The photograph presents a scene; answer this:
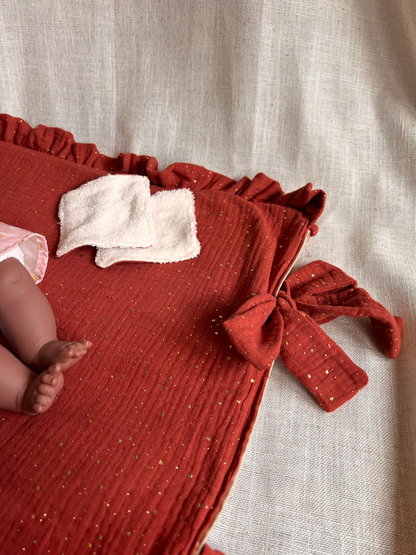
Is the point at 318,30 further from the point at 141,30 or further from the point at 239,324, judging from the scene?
the point at 239,324

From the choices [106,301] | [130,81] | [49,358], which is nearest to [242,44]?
[130,81]

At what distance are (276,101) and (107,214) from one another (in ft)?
1.72

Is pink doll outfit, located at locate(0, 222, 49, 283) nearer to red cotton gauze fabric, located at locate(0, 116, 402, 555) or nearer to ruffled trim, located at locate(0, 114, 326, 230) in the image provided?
red cotton gauze fabric, located at locate(0, 116, 402, 555)

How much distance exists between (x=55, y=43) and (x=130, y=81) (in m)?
0.22

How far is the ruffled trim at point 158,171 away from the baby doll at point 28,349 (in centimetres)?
50

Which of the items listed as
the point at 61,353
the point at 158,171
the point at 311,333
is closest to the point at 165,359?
the point at 61,353

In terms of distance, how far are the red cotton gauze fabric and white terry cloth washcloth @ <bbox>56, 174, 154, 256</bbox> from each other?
34 mm

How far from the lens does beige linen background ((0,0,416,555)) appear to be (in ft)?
3.30

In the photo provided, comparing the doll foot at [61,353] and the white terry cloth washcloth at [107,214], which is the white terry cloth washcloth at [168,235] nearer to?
the white terry cloth washcloth at [107,214]

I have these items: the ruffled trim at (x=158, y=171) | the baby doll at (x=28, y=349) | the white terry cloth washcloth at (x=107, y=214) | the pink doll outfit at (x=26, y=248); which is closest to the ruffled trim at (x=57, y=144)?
the ruffled trim at (x=158, y=171)

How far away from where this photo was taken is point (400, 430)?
793 millimetres

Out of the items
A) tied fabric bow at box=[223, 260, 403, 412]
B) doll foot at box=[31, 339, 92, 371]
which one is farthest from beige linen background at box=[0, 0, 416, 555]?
doll foot at box=[31, 339, 92, 371]

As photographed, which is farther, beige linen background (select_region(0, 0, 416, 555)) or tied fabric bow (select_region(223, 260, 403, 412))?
beige linen background (select_region(0, 0, 416, 555))

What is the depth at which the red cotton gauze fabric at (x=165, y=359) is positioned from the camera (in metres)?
0.61
